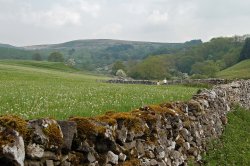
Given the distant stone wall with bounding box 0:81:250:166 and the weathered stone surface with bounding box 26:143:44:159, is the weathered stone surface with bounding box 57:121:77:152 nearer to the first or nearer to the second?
the distant stone wall with bounding box 0:81:250:166

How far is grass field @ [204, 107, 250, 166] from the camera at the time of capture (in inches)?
570

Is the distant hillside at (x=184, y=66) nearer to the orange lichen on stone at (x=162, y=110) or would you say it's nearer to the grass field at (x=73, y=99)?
the grass field at (x=73, y=99)

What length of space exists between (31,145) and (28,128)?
0.26m

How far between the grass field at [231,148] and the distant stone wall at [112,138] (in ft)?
1.42

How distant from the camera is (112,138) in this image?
8.45 meters

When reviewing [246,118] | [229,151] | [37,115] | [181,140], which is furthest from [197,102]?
[246,118]

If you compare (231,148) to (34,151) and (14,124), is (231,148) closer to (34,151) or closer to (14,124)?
(34,151)

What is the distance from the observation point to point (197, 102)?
16125 mm

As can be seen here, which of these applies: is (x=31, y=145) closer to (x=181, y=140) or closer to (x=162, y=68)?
(x=181, y=140)

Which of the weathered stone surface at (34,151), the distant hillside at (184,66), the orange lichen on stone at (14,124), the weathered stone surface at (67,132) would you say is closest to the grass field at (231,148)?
the weathered stone surface at (67,132)

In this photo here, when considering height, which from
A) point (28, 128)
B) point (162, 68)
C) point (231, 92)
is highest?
point (28, 128)

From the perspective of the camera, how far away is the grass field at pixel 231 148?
14.5 meters

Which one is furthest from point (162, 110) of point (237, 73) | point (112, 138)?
point (237, 73)

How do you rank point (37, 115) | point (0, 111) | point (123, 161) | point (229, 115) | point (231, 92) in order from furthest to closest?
point (231, 92) < point (229, 115) < point (0, 111) < point (37, 115) < point (123, 161)
